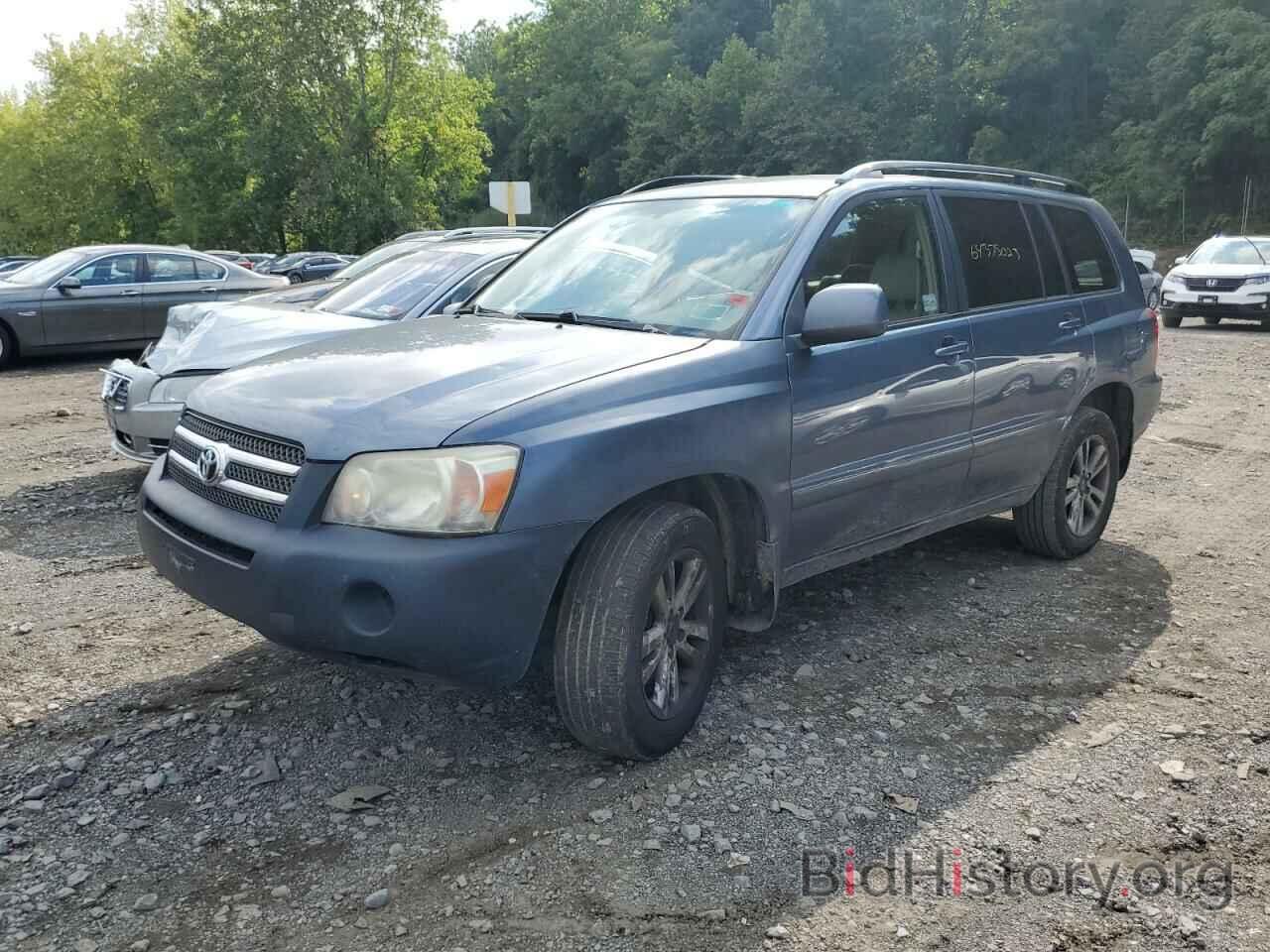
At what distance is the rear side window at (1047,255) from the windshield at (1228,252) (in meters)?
17.1

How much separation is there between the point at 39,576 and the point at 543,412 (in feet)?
11.6

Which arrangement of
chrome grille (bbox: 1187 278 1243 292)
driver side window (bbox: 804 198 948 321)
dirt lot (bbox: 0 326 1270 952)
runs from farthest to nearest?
chrome grille (bbox: 1187 278 1243 292) → driver side window (bbox: 804 198 948 321) → dirt lot (bbox: 0 326 1270 952)

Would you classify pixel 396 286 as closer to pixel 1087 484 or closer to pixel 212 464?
pixel 212 464

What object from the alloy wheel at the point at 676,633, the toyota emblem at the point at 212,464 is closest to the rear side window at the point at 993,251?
the alloy wheel at the point at 676,633

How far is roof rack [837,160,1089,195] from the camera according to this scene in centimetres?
468

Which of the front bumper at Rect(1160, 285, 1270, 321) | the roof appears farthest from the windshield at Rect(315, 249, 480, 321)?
the front bumper at Rect(1160, 285, 1270, 321)

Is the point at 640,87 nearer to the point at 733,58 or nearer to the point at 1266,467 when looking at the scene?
the point at 733,58

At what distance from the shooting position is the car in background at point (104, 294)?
45.5 ft

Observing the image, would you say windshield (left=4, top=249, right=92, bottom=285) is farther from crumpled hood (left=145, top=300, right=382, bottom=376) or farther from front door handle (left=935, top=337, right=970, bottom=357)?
front door handle (left=935, top=337, right=970, bottom=357)

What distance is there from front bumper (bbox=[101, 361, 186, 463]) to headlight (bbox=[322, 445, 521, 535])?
4046 millimetres

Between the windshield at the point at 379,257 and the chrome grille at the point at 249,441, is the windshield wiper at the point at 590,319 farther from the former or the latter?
the windshield at the point at 379,257

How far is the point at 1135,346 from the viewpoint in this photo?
5.97 m

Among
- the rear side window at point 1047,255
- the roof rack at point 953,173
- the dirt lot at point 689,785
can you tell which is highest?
the roof rack at point 953,173

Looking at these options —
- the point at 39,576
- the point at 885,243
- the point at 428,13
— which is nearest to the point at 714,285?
the point at 885,243
